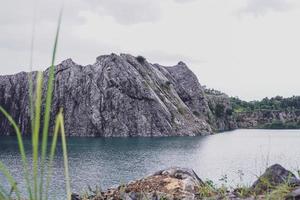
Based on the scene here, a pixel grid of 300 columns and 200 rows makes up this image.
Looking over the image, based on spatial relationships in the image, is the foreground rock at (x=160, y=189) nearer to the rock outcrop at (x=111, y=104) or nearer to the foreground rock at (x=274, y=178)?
the foreground rock at (x=274, y=178)

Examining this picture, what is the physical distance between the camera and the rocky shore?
29.9 feet

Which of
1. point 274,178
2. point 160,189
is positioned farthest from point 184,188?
point 274,178

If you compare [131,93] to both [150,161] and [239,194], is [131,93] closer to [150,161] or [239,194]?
[150,161]

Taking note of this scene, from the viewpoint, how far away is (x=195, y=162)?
3361 inches

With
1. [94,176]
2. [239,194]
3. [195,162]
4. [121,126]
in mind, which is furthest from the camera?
[121,126]

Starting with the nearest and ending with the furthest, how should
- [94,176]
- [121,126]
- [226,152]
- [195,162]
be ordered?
[94,176]
[195,162]
[226,152]
[121,126]

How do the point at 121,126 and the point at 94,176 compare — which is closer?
the point at 94,176

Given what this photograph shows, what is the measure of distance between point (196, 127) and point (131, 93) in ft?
101

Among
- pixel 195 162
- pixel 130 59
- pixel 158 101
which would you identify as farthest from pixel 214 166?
pixel 130 59

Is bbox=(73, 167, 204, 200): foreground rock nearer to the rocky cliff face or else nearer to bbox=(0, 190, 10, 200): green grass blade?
bbox=(0, 190, 10, 200): green grass blade

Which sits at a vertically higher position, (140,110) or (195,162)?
(140,110)

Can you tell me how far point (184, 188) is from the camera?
437 inches

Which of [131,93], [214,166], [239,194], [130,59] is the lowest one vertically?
[214,166]

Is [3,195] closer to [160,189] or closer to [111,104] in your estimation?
[160,189]
